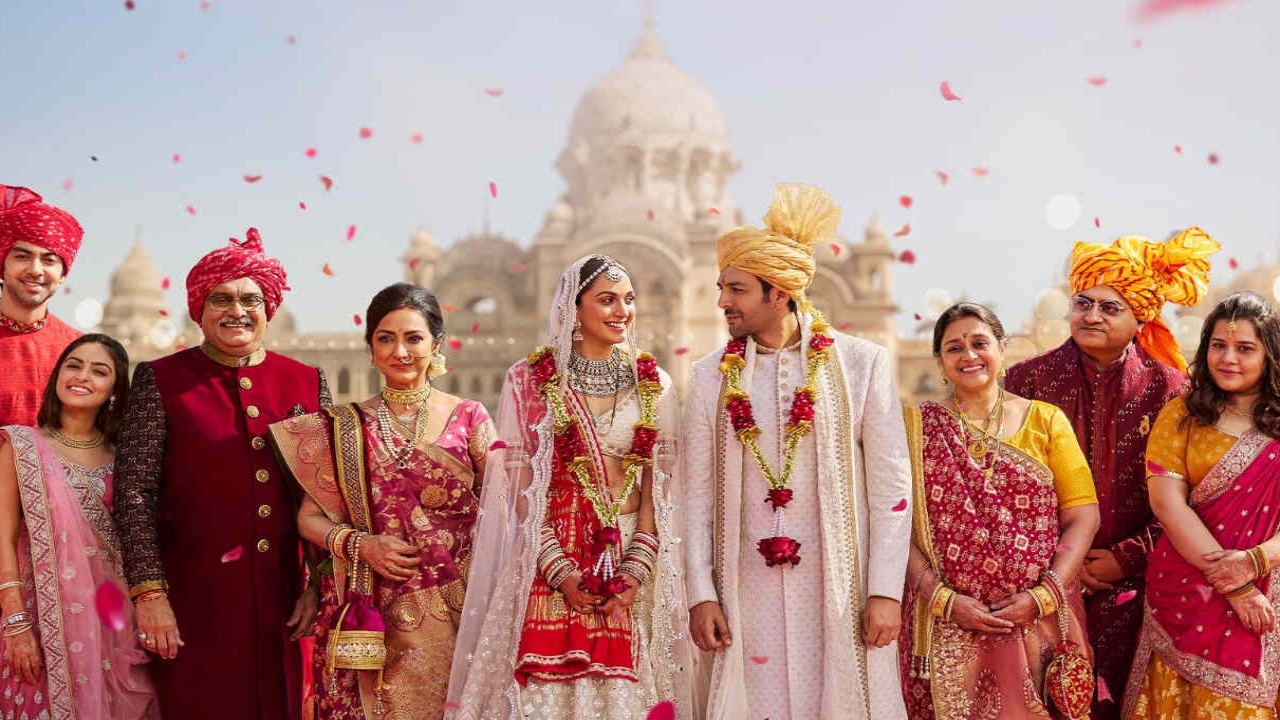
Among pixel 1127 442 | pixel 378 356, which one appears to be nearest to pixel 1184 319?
pixel 1127 442

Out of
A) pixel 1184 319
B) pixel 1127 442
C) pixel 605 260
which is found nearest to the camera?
pixel 605 260

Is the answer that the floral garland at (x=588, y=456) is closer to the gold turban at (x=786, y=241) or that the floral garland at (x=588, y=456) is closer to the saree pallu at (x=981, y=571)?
the gold turban at (x=786, y=241)

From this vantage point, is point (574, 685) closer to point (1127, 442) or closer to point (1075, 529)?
point (1075, 529)

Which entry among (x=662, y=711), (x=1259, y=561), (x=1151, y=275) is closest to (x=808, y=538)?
(x=662, y=711)

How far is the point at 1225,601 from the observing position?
12.3ft

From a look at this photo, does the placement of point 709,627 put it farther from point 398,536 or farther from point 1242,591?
point 1242,591

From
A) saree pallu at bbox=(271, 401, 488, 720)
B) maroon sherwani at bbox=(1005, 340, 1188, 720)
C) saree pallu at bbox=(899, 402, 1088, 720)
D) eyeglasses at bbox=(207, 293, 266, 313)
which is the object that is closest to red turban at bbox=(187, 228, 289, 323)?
eyeglasses at bbox=(207, 293, 266, 313)

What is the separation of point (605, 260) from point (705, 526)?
2.74 feet

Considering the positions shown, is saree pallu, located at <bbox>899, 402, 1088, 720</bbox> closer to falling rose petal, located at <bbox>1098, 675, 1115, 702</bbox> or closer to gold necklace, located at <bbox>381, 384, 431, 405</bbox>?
falling rose petal, located at <bbox>1098, 675, 1115, 702</bbox>

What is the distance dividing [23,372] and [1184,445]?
380 cm

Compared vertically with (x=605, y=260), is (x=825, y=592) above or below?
below

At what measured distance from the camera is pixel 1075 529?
3748 mm

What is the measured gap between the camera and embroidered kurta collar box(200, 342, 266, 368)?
13.4 feet

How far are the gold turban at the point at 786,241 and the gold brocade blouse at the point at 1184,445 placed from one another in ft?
3.80
